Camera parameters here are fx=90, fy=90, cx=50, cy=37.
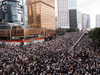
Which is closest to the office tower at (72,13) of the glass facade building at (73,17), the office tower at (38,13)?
the glass facade building at (73,17)

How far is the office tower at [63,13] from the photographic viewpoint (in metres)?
107

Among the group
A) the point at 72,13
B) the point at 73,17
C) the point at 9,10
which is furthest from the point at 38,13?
the point at 73,17

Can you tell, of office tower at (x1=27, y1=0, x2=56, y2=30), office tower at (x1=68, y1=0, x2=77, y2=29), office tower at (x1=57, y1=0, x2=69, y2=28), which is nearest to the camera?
office tower at (x1=27, y1=0, x2=56, y2=30)

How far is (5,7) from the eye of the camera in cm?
7012

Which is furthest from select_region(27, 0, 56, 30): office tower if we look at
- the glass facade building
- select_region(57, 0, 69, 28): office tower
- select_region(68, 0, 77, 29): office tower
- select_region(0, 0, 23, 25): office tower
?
select_region(68, 0, 77, 29): office tower

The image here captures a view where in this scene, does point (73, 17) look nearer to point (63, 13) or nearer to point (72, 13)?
point (72, 13)

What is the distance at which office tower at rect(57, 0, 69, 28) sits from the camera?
106750 millimetres

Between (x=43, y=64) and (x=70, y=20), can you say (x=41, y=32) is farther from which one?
(x=70, y=20)

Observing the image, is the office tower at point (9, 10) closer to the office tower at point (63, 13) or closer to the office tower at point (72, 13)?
the office tower at point (63, 13)

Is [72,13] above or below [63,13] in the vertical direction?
above

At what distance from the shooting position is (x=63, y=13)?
108125 mm

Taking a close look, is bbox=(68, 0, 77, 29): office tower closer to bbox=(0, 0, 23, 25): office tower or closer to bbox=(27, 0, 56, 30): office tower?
bbox=(27, 0, 56, 30): office tower

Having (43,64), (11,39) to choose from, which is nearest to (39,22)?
(11,39)

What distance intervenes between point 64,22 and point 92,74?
336 ft
